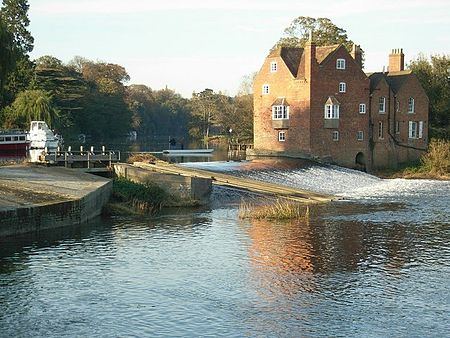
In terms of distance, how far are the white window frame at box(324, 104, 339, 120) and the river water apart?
27.5 m

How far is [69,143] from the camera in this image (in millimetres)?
85000

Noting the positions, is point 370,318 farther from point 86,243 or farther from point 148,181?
point 148,181

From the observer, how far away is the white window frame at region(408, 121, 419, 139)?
63.5m

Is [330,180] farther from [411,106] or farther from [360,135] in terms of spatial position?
[411,106]

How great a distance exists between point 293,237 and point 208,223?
185 inches

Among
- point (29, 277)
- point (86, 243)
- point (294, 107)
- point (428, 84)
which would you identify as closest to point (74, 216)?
point (86, 243)

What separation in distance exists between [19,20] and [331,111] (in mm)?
46166

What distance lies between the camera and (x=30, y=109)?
6838 cm

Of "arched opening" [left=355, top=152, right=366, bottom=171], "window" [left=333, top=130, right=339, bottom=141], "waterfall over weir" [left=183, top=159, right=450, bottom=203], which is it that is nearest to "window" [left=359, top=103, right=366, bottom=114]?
"window" [left=333, top=130, right=339, bottom=141]

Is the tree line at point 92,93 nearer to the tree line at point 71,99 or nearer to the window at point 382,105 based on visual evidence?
the tree line at point 71,99

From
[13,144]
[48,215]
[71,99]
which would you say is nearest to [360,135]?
[13,144]

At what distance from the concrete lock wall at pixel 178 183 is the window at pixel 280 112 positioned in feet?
83.0

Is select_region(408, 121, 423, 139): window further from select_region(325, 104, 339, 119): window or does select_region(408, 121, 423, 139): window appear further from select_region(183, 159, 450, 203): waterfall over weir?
select_region(183, 159, 450, 203): waterfall over weir

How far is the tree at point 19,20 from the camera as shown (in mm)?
79625
